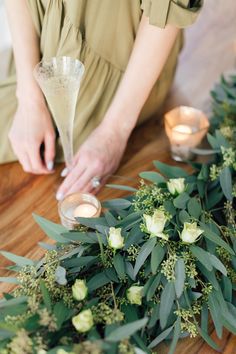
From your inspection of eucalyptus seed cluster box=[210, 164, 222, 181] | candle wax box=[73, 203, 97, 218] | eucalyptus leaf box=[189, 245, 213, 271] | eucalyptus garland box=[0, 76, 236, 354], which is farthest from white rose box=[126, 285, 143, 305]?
eucalyptus seed cluster box=[210, 164, 222, 181]

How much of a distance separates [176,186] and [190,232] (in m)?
0.14

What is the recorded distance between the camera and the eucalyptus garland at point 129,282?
63cm

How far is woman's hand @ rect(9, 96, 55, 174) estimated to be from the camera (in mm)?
1089

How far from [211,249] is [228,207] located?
0.47 ft

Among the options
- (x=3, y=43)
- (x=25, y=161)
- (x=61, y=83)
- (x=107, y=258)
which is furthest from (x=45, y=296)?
(x=3, y=43)

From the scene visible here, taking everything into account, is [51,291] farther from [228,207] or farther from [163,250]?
[228,207]

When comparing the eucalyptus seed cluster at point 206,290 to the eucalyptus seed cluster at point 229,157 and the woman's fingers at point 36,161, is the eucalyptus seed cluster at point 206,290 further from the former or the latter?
the woman's fingers at point 36,161

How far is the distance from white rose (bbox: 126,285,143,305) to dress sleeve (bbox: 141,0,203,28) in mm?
535

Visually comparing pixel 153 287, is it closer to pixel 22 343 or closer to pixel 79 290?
pixel 79 290

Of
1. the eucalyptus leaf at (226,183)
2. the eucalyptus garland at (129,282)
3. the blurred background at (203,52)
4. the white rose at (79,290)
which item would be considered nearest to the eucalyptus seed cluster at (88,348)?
the eucalyptus garland at (129,282)

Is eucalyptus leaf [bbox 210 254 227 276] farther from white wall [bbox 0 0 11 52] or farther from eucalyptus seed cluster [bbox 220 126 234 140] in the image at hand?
white wall [bbox 0 0 11 52]

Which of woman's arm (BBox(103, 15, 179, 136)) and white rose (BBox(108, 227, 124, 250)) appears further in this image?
woman's arm (BBox(103, 15, 179, 136))

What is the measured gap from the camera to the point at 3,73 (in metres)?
1.24

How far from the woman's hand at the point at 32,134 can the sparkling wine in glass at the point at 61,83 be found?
0.15m
